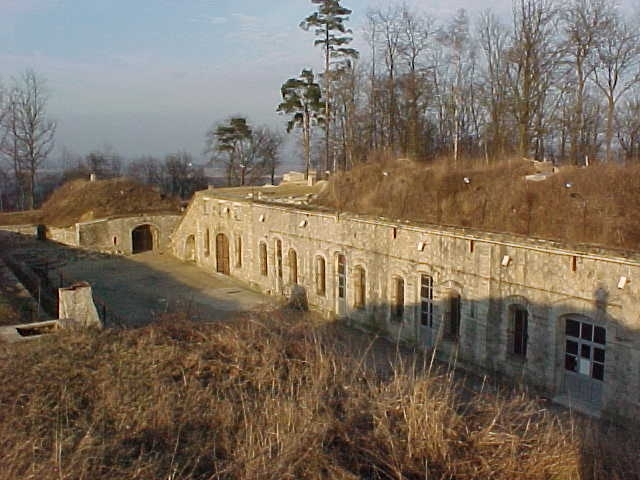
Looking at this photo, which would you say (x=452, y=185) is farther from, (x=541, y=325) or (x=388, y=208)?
(x=541, y=325)

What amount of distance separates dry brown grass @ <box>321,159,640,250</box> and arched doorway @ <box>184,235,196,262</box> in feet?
30.8

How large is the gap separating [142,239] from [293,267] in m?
14.6

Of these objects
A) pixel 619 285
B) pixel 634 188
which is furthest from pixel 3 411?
pixel 634 188

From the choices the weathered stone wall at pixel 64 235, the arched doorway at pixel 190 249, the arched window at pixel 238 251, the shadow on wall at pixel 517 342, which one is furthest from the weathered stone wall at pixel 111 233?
the shadow on wall at pixel 517 342

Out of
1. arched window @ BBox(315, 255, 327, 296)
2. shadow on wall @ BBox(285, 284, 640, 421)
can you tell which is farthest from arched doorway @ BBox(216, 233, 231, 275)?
shadow on wall @ BBox(285, 284, 640, 421)

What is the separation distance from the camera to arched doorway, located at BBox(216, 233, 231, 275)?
28.2 meters

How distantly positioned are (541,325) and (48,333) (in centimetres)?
1042

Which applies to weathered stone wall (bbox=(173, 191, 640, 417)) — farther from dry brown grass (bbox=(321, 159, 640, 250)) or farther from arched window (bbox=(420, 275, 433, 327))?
dry brown grass (bbox=(321, 159, 640, 250))

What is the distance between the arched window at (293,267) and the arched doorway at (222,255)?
5963mm

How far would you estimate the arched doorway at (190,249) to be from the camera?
102 ft

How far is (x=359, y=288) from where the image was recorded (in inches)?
772

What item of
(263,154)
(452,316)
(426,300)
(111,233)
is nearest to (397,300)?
(426,300)

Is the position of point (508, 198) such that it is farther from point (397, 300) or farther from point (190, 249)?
point (190, 249)

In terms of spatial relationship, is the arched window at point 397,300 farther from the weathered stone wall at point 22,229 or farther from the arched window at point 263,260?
the weathered stone wall at point 22,229
